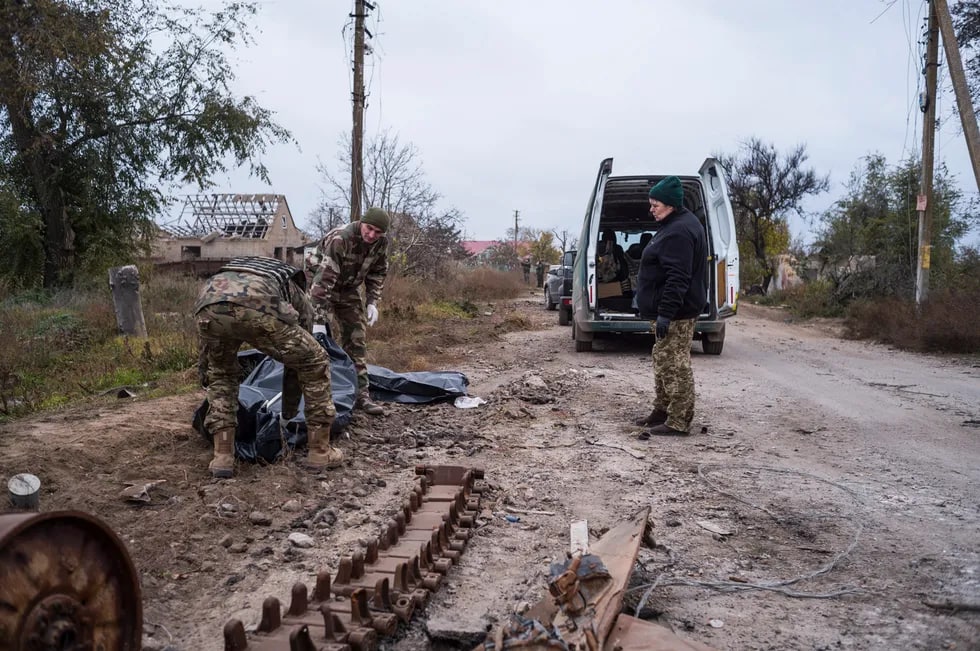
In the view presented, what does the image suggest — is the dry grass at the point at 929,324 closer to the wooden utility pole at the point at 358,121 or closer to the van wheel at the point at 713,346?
the van wheel at the point at 713,346

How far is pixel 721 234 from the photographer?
10023mm

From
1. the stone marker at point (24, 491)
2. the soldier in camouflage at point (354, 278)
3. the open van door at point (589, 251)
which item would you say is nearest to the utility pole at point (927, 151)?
the open van door at point (589, 251)

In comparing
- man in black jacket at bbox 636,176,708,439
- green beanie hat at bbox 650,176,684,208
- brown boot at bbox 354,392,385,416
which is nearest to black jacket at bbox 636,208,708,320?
man in black jacket at bbox 636,176,708,439

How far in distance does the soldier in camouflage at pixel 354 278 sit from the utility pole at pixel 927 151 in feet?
40.6

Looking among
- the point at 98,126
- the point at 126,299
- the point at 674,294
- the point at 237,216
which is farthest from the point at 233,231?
the point at 674,294

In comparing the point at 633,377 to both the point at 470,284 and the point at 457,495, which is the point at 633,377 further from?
the point at 470,284

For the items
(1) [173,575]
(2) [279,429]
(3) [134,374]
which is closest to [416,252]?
(3) [134,374]

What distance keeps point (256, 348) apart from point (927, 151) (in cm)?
1497

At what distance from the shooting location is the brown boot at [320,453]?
4.67 meters

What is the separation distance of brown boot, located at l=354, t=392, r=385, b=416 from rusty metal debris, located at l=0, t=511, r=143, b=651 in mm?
4053

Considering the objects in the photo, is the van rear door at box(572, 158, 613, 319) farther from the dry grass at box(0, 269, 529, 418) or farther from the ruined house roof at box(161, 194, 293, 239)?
the ruined house roof at box(161, 194, 293, 239)

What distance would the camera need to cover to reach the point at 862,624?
8.80 feet

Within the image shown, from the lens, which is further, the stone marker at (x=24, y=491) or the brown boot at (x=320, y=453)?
the brown boot at (x=320, y=453)

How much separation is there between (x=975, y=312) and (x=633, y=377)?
659 centimetres
